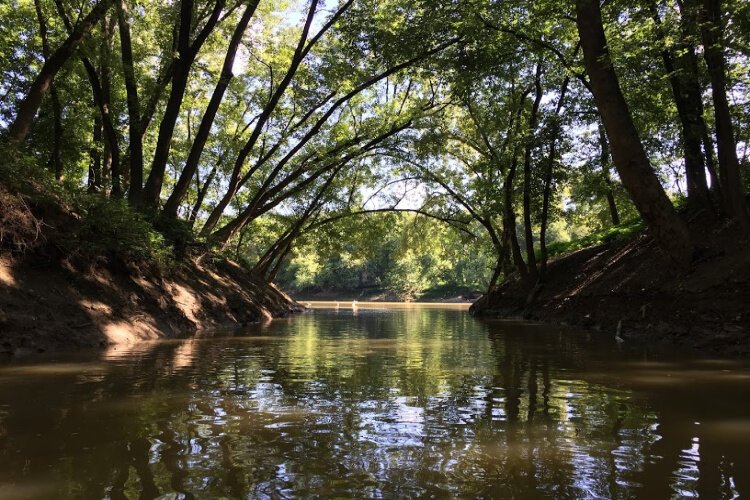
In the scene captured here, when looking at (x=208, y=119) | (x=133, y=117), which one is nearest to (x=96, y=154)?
(x=133, y=117)

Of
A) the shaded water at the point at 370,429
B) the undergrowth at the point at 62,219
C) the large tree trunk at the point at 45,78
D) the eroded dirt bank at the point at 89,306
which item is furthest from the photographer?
the large tree trunk at the point at 45,78

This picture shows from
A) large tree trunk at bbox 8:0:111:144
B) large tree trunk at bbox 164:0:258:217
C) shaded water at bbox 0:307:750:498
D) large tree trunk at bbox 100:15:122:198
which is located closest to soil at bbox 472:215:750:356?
shaded water at bbox 0:307:750:498

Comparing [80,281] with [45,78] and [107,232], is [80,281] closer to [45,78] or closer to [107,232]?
[107,232]

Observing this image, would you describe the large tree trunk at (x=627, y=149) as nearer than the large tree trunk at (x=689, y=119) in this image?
Yes

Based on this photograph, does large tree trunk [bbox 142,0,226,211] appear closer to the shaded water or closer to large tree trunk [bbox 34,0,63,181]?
large tree trunk [bbox 34,0,63,181]

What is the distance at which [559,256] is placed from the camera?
25.0m

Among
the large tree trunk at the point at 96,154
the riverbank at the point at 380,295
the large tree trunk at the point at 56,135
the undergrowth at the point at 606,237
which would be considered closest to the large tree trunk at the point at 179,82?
the large tree trunk at the point at 56,135

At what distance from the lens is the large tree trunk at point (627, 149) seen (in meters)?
12.4

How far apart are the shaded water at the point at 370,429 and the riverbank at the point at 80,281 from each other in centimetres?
171

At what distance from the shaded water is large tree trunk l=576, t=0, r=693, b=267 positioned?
553 cm

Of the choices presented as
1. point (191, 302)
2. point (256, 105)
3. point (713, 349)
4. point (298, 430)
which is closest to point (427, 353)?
point (713, 349)

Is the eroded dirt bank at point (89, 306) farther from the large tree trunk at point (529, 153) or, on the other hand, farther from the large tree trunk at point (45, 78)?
the large tree trunk at point (529, 153)

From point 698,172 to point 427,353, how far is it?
10452 mm

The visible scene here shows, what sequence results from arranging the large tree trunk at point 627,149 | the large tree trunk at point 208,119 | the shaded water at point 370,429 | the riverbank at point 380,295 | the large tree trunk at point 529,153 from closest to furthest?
the shaded water at point 370,429 < the large tree trunk at point 627,149 < the large tree trunk at point 208,119 < the large tree trunk at point 529,153 < the riverbank at point 380,295
